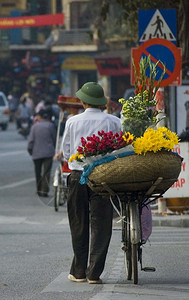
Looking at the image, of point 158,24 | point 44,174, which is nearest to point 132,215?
point 158,24

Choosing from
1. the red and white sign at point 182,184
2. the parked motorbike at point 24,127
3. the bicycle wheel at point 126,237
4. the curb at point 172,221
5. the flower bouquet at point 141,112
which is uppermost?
the flower bouquet at point 141,112

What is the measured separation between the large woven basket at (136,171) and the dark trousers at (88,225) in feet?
1.81

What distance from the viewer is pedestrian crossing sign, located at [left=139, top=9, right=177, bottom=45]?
15.4 meters

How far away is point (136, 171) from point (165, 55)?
6.67 m

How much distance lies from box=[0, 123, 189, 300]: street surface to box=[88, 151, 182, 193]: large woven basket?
0.88 metres

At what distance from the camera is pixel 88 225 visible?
9312 millimetres

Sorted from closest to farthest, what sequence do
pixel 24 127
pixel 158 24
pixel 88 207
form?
1. pixel 88 207
2. pixel 158 24
3. pixel 24 127

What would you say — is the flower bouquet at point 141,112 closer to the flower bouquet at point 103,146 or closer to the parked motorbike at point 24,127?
the flower bouquet at point 103,146

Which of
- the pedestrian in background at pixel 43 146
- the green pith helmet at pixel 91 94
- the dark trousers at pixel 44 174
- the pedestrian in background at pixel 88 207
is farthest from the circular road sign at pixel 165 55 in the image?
the pedestrian in background at pixel 88 207

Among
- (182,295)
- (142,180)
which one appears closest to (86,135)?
(142,180)

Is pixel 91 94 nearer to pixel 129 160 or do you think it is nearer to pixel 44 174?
pixel 129 160

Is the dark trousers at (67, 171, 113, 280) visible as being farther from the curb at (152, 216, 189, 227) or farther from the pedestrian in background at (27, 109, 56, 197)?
the pedestrian in background at (27, 109, 56, 197)

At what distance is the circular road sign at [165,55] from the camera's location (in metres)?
14.8

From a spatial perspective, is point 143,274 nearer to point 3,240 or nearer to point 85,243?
point 85,243
